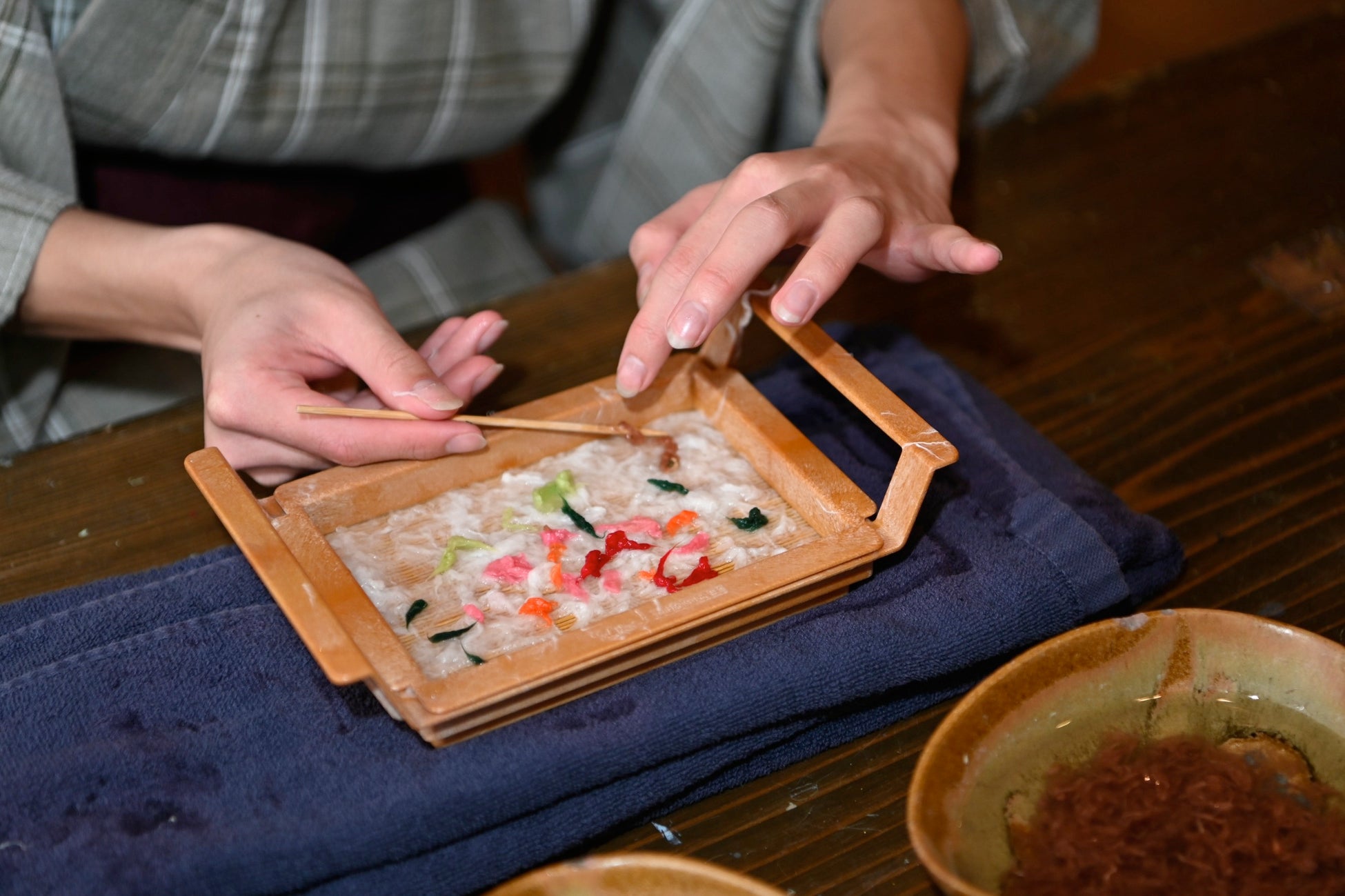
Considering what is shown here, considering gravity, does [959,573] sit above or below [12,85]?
below

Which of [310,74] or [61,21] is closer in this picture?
[61,21]

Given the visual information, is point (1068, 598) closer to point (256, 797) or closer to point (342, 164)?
point (256, 797)

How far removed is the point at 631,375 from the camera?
0.98 meters

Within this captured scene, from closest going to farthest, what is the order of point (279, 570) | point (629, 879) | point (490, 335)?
1. point (629, 879)
2. point (279, 570)
3. point (490, 335)

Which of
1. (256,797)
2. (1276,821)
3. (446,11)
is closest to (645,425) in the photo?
(256,797)

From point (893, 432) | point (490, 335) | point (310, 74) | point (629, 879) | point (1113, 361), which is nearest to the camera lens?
point (629, 879)

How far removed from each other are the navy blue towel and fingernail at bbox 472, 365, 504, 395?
268mm

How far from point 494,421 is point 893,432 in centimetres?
34

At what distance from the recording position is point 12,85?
4.02 ft

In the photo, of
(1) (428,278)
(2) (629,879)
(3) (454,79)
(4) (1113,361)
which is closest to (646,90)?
(3) (454,79)

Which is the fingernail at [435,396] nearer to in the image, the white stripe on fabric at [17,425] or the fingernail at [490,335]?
the fingernail at [490,335]

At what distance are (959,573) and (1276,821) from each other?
284mm

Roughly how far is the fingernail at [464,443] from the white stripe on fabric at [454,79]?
76 centimetres

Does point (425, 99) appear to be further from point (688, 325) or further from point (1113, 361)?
point (1113, 361)
